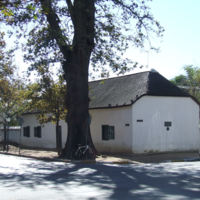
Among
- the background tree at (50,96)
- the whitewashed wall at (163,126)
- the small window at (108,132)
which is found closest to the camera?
the whitewashed wall at (163,126)

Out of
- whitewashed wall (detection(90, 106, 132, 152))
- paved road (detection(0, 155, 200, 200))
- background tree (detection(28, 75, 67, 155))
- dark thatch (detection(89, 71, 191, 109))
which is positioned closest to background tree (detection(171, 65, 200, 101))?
dark thatch (detection(89, 71, 191, 109))

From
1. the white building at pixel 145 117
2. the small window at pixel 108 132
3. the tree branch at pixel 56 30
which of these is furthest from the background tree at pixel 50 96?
the tree branch at pixel 56 30

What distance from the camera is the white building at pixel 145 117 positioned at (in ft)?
81.3

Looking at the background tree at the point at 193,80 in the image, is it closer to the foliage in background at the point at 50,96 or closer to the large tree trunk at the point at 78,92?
the foliage in background at the point at 50,96

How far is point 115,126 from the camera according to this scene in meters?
Result: 26.1

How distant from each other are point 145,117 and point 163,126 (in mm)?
1566

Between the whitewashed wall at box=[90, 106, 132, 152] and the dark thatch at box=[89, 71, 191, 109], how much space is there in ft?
1.62

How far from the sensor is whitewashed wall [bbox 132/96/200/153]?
974 inches

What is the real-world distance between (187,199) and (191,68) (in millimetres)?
39287

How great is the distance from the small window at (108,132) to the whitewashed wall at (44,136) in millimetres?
5004

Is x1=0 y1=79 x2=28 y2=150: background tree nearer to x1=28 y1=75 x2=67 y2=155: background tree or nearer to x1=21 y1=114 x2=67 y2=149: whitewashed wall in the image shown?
x1=21 y1=114 x2=67 y2=149: whitewashed wall

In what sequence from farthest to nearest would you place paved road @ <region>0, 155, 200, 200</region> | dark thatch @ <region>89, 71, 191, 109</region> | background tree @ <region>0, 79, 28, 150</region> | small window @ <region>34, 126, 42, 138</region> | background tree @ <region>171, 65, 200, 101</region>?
background tree @ <region>171, 65, 200, 101</region> → small window @ <region>34, 126, 42, 138</region> → background tree @ <region>0, 79, 28, 150</region> → dark thatch @ <region>89, 71, 191, 109</region> → paved road @ <region>0, 155, 200, 200</region>

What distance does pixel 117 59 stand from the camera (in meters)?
22.9

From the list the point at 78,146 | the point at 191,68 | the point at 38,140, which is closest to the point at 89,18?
the point at 78,146
